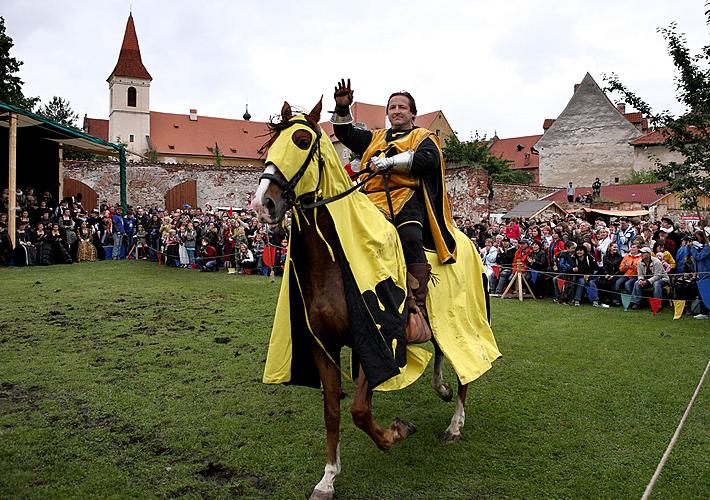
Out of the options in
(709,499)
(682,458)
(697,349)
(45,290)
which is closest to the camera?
(709,499)

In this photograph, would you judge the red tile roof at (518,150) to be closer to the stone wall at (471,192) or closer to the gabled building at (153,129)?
the gabled building at (153,129)

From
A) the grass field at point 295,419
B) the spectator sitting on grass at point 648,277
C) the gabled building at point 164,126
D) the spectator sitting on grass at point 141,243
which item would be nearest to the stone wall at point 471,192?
the spectator sitting on grass at point 141,243

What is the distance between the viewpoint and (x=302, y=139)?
3627 millimetres

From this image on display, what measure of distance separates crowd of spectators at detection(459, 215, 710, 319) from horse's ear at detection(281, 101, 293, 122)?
9.63 m

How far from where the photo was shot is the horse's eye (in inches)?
142

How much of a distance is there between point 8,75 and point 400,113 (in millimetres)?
36384

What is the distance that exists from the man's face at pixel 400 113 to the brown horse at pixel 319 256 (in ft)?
3.46

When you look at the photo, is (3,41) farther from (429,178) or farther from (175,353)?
(429,178)

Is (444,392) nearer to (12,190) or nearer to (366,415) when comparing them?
(366,415)

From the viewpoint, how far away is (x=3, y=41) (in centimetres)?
3234

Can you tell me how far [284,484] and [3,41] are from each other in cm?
3715

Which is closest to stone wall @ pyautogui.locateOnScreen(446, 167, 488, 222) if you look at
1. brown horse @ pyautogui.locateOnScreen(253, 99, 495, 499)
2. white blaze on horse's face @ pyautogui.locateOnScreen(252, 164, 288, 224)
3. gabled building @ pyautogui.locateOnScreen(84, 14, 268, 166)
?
brown horse @ pyautogui.locateOnScreen(253, 99, 495, 499)

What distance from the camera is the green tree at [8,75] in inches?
Result: 1251

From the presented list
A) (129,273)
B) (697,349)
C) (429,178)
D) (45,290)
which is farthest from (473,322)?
(129,273)
